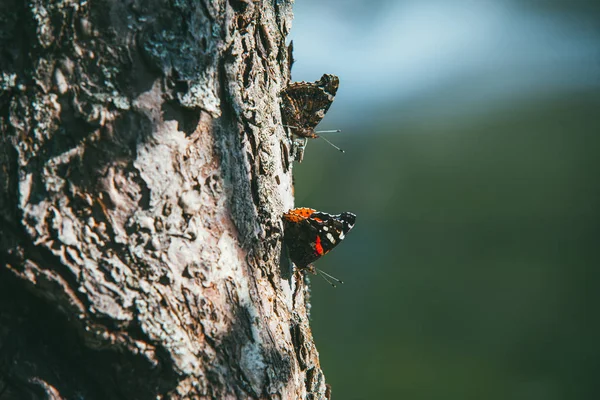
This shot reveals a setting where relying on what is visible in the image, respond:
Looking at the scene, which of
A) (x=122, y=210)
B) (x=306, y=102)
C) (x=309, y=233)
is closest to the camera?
(x=122, y=210)

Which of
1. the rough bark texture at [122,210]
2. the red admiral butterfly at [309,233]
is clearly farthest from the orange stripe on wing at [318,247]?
the rough bark texture at [122,210]

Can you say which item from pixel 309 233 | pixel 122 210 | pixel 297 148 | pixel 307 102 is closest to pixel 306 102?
pixel 307 102

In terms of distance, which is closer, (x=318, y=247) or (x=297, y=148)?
(x=318, y=247)

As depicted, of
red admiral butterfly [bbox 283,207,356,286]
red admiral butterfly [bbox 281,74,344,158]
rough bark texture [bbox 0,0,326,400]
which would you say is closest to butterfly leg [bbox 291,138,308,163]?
red admiral butterfly [bbox 281,74,344,158]

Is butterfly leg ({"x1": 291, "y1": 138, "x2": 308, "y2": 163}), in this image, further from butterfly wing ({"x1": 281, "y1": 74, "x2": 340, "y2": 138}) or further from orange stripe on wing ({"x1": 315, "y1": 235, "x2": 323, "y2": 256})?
orange stripe on wing ({"x1": 315, "y1": 235, "x2": 323, "y2": 256})

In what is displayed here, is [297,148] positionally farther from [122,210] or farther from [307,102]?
[122,210]

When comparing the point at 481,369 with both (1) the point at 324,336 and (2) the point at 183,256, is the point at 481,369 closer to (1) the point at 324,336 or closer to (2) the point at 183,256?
(1) the point at 324,336

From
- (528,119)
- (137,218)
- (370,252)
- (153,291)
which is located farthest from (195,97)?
(528,119)
